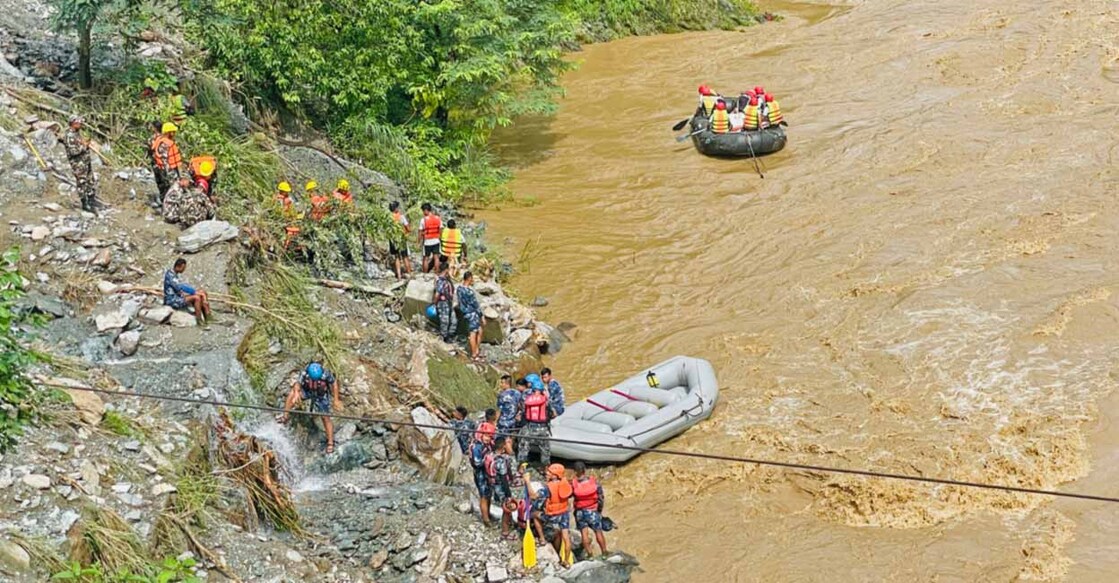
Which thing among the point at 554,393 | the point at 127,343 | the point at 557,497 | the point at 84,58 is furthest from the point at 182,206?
the point at 557,497

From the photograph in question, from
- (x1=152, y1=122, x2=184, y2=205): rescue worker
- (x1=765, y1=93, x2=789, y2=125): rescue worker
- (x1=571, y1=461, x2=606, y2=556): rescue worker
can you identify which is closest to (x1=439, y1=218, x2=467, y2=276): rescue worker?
(x1=152, y1=122, x2=184, y2=205): rescue worker

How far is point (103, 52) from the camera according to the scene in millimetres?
17531

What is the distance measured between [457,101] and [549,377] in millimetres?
9271

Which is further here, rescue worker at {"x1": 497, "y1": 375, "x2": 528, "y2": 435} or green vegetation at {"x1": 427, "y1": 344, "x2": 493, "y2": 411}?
green vegetation at {"x1": 427, "y1": 344, "x2": 493, "y2": 411}

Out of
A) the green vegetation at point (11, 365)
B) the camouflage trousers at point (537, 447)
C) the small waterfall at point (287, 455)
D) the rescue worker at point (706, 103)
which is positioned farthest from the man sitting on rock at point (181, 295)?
the rescue worker at point (706, 103)

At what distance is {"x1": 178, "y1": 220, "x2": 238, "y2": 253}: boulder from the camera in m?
14.2

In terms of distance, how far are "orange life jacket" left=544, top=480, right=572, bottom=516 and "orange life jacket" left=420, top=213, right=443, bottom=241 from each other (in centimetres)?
616

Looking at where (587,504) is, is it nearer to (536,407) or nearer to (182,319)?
(536,407)

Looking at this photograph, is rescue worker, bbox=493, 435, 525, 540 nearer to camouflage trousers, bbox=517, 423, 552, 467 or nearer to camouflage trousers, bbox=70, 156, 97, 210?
camouflage trousers, bbox=517, 423, 552, 467

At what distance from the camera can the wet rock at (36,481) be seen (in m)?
9.34

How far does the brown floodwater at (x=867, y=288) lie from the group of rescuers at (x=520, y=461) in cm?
98

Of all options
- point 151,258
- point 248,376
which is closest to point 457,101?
point 151,258

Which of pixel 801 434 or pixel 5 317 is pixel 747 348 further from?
pixel 5 317

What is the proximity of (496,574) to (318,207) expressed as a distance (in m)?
7.11
